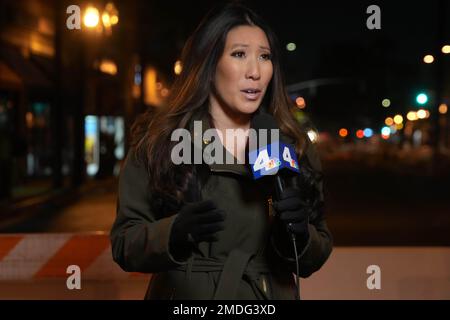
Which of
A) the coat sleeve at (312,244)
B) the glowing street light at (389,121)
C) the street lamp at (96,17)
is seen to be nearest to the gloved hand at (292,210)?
the coat sleeve at (312,244)

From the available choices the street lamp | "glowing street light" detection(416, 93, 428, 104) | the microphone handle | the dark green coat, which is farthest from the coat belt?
"glowing street light" detection(416, 93, 428, 104)

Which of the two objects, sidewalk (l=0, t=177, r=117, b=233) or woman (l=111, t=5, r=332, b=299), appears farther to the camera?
sidewalk (l=0, t=177, r=117, b=233)

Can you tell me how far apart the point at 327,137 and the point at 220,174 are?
337ft

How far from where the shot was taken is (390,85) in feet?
295

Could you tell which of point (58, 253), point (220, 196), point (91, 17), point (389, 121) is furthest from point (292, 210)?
point (389, 121)

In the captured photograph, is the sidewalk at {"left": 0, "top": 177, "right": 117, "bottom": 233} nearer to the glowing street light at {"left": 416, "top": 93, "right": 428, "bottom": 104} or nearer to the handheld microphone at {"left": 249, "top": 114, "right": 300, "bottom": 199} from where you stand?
the glowing street light at {"left": 416, "top": 93, "right": 428, "bottom": 104}

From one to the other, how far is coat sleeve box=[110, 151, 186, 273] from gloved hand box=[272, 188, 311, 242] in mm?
314

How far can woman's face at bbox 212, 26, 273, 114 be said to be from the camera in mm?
2646

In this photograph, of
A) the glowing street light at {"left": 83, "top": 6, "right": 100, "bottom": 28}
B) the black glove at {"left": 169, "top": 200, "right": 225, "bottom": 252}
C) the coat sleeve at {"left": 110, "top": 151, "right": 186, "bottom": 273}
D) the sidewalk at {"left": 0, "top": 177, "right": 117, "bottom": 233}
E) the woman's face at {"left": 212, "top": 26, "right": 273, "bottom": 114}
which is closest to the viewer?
the black glove at {"left": 169, "top": 200, "right": 225, "bottom": 252}

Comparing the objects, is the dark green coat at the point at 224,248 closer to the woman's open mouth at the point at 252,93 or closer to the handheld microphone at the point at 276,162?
the handheld microphone at the point at 276,162

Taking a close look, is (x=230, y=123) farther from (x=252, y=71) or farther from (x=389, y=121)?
(x=389, y=121)

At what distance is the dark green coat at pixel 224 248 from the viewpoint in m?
2.43

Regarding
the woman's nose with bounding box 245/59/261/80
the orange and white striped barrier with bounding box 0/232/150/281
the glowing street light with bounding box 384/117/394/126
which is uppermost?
the glowing street light with bounding box 384/117/394/126

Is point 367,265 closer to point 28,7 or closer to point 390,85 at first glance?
point 28,7
